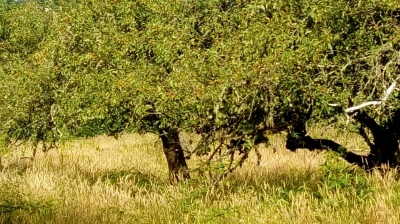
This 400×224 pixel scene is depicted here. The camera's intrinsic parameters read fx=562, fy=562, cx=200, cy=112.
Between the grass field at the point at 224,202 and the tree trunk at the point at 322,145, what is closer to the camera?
the grass field at the point at 224,202

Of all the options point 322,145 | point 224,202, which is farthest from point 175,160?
point 224,202

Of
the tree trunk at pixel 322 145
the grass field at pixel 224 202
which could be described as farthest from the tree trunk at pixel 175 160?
the tree trunk at pixel 322 145

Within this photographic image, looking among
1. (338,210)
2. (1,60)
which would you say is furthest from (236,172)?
(1,60)

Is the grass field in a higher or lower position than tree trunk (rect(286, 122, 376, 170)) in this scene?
lower

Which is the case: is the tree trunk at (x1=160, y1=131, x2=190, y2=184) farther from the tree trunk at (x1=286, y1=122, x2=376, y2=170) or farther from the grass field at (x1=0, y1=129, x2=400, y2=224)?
the tree trunk at (x1=286, y1=122, x2=376, y2=170)

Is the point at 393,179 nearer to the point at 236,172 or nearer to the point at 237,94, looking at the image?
the point at 237,94

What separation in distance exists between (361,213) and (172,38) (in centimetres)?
327

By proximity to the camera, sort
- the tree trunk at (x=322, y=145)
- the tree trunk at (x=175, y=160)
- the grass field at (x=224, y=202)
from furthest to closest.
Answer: the tree trunk at (x=175, y=160), the tree trunk at (x=322, y=145), the grass field at (x=224, y=202)

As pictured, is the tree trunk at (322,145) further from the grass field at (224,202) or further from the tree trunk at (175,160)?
the tree trunk at (175,160)

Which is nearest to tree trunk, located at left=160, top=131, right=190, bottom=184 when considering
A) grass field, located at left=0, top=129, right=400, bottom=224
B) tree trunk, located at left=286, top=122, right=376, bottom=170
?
grass field, located at left=0, top=129, right=400, bottom=224

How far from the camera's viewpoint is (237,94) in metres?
5.95

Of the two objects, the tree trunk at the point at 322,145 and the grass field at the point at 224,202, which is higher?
the tree trunk at the point at 322,145

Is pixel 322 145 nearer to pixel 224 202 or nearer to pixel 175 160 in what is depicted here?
pixel 224 202

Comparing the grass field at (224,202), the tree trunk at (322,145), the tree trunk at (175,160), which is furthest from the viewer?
the tree trunk at (175,160)
